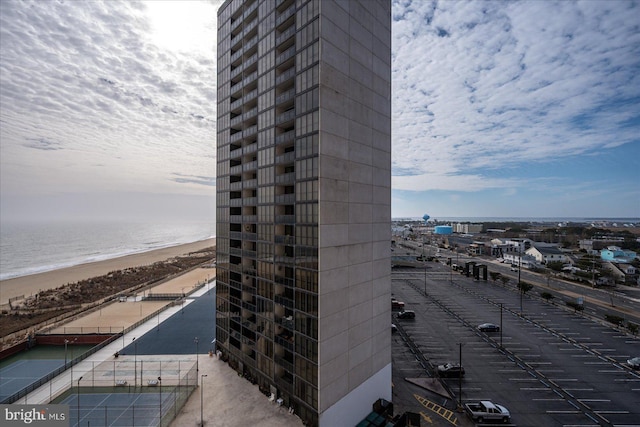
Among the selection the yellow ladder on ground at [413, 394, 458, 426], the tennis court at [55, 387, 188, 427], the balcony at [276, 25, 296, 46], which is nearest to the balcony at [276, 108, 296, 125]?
the balcony at [276, 25, 296, 46]

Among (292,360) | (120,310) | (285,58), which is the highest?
(285,58)

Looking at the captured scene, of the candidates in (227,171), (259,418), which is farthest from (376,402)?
(227,171)

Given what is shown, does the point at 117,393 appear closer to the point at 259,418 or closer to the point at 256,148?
the point at 259,418

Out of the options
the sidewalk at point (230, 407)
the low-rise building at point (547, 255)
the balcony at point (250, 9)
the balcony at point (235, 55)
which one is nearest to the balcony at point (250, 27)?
the balcony at point (250, 9)

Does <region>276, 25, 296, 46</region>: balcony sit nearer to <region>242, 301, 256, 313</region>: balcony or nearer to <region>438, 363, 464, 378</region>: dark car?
<region>242, 301, 256, 313</region>: balcony

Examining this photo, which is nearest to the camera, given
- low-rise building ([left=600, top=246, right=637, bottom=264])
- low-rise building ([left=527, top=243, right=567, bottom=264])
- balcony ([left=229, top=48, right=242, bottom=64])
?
balcony ([left=229, top=48, right=242, bottom=64])

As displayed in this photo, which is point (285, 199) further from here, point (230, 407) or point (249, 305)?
point (230, 407)
